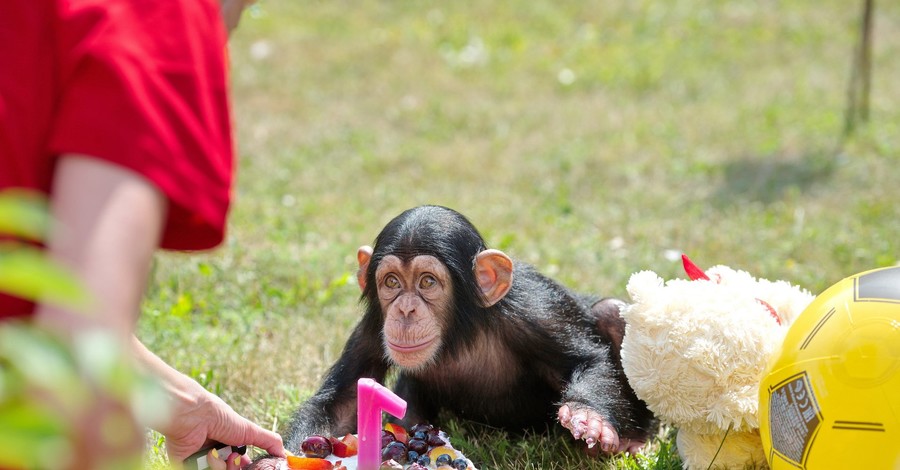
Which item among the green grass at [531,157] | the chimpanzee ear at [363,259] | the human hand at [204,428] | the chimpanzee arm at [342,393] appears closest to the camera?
the human hand at [204,428]

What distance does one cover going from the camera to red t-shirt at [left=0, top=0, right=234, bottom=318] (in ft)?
5.34

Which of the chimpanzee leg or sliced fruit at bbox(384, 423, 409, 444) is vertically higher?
the chimpanzee leg

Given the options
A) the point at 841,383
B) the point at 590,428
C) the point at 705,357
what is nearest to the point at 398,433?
the point at 590,428

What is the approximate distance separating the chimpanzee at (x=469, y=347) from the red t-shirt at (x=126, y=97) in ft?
7.66

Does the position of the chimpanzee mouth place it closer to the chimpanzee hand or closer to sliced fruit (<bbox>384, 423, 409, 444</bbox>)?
sliced fruit (<bbox>384, 423, 409, 444</bbox>)

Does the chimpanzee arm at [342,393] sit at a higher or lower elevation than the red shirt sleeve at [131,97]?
lower

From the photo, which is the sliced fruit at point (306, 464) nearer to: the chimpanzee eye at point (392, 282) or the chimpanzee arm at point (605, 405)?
the chimpanzee eye at point (392, 282)

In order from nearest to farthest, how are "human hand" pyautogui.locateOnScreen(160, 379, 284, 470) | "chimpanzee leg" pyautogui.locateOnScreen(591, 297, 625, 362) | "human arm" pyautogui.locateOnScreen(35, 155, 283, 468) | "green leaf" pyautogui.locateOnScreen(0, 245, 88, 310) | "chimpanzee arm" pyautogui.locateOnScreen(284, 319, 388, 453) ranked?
"green leaf" pyautogui.locateOnScreen(0, 245, 88, 310) < "human arm" pyautogui.locateOnScreen(35, 155, 283, 468) < "human hand" pyautogui.locateOnScreen(160, 379, 284, 470) < "chimpanzee arm" pyautogui.locateOnScreen(284, 319, 388, 453) < "chimpanzee leg" pyautogui.locateOnScreen(591, 297, 625, 362)

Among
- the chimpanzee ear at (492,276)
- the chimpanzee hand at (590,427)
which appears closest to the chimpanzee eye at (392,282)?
the chimpanzee ear at (492,276)

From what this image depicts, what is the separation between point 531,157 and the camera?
9352 mm

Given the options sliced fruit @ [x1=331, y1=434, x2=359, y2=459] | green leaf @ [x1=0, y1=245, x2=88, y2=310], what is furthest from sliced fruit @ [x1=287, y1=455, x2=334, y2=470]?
green leaf @ [x1=0, y1=245, x2=88, y2=310]

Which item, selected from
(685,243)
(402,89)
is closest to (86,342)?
(685,243)

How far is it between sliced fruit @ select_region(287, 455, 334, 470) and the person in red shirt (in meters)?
1.91

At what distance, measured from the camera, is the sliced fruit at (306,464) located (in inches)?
142
